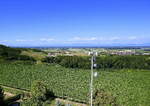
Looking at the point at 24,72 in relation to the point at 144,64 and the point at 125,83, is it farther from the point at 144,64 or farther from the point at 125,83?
the point at 144,64

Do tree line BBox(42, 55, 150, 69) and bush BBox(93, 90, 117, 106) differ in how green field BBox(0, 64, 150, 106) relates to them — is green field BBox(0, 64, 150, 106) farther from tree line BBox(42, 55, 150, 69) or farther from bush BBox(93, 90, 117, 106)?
tree line BBox(42, 55, 150, 69)

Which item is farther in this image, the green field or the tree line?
the tree line

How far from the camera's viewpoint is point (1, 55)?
65812 mm

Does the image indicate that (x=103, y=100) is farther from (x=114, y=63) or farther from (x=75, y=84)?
(x=114, y=63)

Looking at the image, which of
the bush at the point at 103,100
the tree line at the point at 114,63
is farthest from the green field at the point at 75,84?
the tree line at the point at 114,63

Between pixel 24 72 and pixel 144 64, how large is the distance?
3147 centimetres

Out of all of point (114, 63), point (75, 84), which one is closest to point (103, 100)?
point (75, 84)

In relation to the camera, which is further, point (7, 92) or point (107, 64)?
point (107, 64)

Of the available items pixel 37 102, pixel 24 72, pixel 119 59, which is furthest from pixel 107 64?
pixel 37 102

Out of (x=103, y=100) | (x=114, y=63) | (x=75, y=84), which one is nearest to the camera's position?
(x=103, y=100)

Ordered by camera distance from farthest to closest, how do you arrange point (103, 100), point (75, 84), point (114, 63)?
point (114, 63) → point (75, 84) → point (103, 100)

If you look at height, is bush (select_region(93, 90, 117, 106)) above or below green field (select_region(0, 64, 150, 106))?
above

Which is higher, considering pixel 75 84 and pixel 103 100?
pixel 103 100

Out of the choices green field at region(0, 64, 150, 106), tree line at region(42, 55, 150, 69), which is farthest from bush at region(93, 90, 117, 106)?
tree line at region(42, 55, 150, 69)
